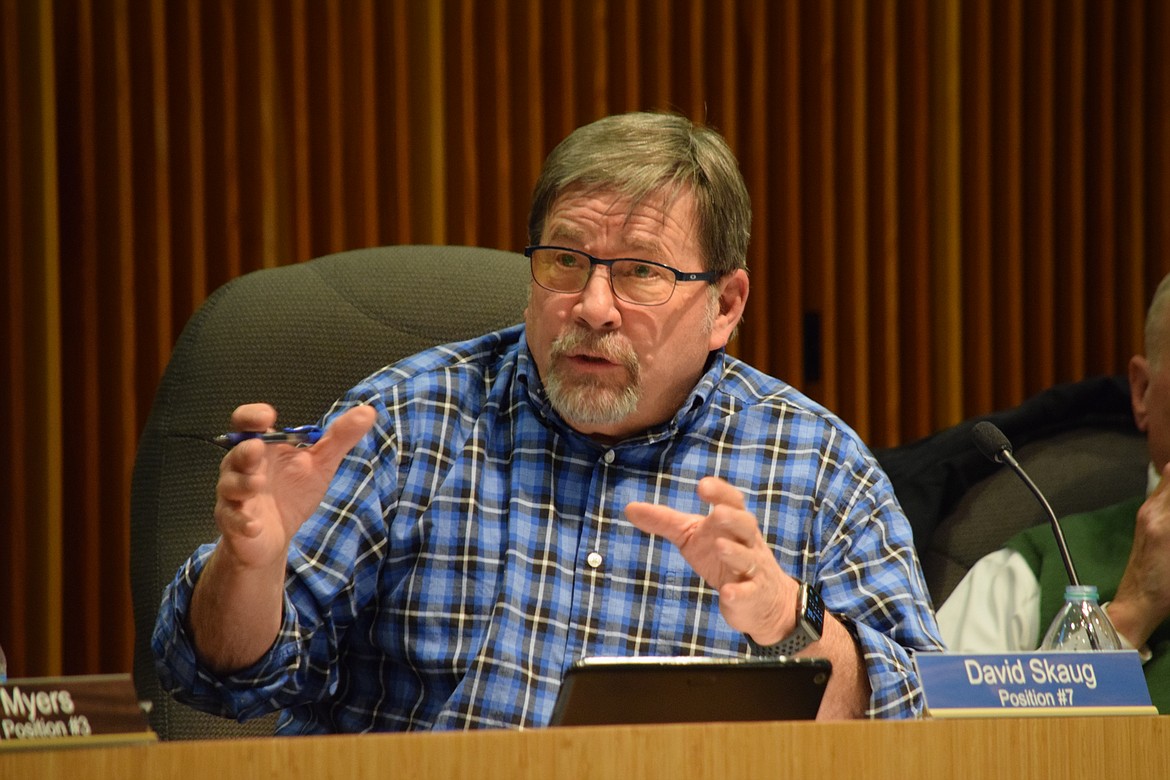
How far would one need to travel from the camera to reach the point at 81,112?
2.83m

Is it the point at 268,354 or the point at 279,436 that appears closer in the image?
the point at 279,436

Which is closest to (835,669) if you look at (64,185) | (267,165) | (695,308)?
(695,308)

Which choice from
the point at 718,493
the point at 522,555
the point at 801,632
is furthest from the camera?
the point at 522,555

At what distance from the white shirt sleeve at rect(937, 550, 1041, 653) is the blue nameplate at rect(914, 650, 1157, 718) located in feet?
3.68

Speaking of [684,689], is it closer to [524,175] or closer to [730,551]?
[730,551]

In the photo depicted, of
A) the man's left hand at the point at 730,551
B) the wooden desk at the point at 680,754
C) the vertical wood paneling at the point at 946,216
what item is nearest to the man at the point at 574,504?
the man's left hand at the point at 730,551

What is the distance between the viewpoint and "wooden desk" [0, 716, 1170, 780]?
958 mm

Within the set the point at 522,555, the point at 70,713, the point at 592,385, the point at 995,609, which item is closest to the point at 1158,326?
the point at 995,609

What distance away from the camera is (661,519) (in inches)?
56.4

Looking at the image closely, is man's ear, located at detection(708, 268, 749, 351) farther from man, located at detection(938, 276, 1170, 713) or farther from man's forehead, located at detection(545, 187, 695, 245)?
man, located at detection(938, 276, 1170, 713)

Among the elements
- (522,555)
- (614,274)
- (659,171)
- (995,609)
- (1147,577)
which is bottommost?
(995,609)

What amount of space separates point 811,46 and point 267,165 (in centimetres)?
127

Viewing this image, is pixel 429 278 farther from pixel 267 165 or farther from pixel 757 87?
pixel 757 87

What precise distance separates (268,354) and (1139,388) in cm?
150
